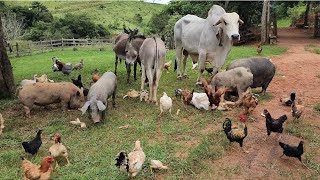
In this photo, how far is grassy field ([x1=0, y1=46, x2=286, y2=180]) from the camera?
20.8 feet

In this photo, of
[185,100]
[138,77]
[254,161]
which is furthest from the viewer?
[138,77]

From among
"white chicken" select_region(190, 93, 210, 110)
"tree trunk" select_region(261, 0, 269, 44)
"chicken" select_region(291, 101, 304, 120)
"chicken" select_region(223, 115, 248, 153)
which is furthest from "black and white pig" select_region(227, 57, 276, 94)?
"tree trunk" select_region(261, 0, 269, 44)

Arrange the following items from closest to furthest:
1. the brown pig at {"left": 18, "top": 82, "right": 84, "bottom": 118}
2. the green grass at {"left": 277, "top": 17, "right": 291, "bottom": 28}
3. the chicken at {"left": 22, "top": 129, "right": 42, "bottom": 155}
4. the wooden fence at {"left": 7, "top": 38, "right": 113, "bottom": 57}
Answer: the chicken at {"left": 22, "top": 129, "right": 42, "bottom": 155} < the brown pig at {"left": 18, "top": 82, "right": 84, "bottom": 118} < the wooden fence at {"left": 7, "top": 38, "right": 113, "bottom": 57} < the green grass at {"left": 277, "top": 17, "right": 291, "bottom": 28}

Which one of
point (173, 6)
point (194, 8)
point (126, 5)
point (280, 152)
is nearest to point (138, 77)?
point (280, 152)

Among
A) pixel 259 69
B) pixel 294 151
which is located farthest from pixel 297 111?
pixel 259 69

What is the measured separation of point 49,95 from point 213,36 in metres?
5.35

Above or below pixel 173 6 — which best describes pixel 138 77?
below

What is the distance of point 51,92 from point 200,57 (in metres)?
4.91

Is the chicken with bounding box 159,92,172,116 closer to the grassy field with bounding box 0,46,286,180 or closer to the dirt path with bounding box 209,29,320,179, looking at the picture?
the grassy field with bounding box 0,46,286,180

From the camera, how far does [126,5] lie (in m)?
62.4

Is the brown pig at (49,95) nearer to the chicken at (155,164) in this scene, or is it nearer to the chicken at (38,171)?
the chicken at (38,171)

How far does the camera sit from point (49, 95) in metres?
9.11

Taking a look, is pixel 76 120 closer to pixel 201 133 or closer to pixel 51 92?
pixel 51 92

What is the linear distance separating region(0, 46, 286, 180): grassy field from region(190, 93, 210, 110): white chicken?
159 millimetres
